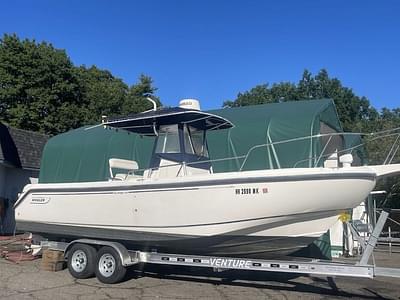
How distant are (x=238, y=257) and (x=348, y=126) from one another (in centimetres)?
4286

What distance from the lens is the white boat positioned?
8.45 meters

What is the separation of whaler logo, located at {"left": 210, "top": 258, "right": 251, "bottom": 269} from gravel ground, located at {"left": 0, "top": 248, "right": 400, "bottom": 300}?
0.50 metres

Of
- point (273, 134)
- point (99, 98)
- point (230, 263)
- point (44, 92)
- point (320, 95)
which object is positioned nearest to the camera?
point (230, 263)

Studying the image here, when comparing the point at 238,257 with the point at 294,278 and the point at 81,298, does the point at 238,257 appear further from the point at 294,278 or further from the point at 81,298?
the point at 81,298

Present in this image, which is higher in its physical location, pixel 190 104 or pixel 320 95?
pixel 320 95

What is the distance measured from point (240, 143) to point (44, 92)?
22517mm

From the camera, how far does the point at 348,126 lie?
49938mm

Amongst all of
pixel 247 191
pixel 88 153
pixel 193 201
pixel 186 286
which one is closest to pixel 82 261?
pixel 186 286

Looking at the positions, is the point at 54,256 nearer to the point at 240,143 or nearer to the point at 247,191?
the point at 247,191

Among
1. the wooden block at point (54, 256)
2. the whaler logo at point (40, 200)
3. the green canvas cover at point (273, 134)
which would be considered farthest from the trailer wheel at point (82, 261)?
the green canvas cover at point (273, 134)

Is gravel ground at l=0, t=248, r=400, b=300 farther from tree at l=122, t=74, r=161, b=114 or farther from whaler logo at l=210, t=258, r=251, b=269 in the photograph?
tree at l=122, t=74, r=161, b=114

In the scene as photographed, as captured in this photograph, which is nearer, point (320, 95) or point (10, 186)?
point (10, 186)

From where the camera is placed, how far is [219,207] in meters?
8.90

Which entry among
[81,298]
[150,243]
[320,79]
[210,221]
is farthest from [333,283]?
[320,79]
